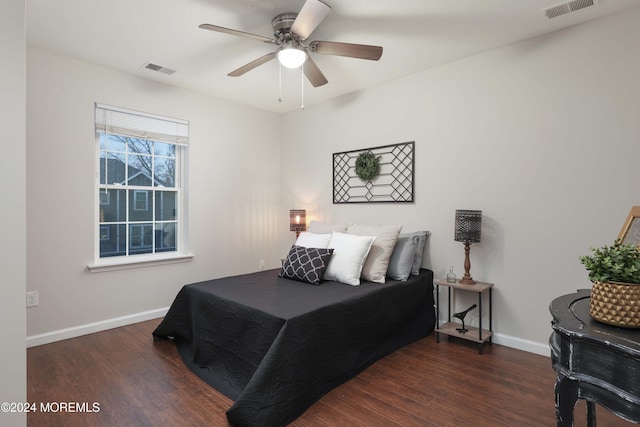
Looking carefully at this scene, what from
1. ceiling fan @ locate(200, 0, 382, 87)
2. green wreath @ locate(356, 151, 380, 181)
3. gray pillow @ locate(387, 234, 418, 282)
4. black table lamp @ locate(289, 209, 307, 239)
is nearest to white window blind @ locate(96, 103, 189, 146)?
black table lamp @ locate(289, 209, 307, 239)

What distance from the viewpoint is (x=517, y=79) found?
288 centimetres

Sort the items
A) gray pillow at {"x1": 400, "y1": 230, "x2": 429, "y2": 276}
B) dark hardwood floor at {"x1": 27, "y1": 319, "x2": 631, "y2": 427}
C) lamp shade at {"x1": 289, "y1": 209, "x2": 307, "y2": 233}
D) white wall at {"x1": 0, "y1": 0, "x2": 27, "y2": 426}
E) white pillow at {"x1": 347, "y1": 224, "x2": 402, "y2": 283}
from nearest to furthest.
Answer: white wall at {"x1": 0, "y1": 0, "x2": 27, "y2": 426}
dark hardwood floor at {"x1": 27, "y1": 319, "x2": 631, "y2": 427}
white pillow at {"x1": 347, "y1": 224, "x2": 402, "y2": 283}
gray pillow at {"x1": 400, "y1": 230, "x2": 429, "y2": 276}
lamp shade at {"x1": 289, "y1": 209, "x2": 307, "y2": 233}

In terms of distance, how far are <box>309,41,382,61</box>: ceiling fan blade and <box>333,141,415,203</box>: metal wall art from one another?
1.35 meters

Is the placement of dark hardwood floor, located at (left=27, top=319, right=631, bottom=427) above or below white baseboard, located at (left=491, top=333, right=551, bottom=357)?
below

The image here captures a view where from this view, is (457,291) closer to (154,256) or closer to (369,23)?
(369,23)

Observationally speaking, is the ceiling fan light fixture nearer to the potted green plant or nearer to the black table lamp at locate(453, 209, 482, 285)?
the black table lamp at locate(453, 209, 482, 285)

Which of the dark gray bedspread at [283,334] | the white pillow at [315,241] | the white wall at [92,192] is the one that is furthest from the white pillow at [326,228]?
the white wall at [92,192]

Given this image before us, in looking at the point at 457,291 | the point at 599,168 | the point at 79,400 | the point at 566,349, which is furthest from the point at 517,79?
the point at 79,400

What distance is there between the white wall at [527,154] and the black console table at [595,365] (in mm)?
1779

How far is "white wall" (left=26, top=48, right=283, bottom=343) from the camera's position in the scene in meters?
3.02

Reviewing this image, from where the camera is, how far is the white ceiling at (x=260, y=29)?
2.36 metres

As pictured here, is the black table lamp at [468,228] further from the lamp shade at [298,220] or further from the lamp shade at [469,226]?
the lamp shade at [298,220]

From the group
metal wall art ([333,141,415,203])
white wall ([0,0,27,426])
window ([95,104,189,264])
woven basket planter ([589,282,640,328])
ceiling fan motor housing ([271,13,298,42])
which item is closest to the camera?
woven basket planter ([589,282,640,328])

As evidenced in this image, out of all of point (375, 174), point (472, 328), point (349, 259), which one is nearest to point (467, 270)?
point (472, 328)
